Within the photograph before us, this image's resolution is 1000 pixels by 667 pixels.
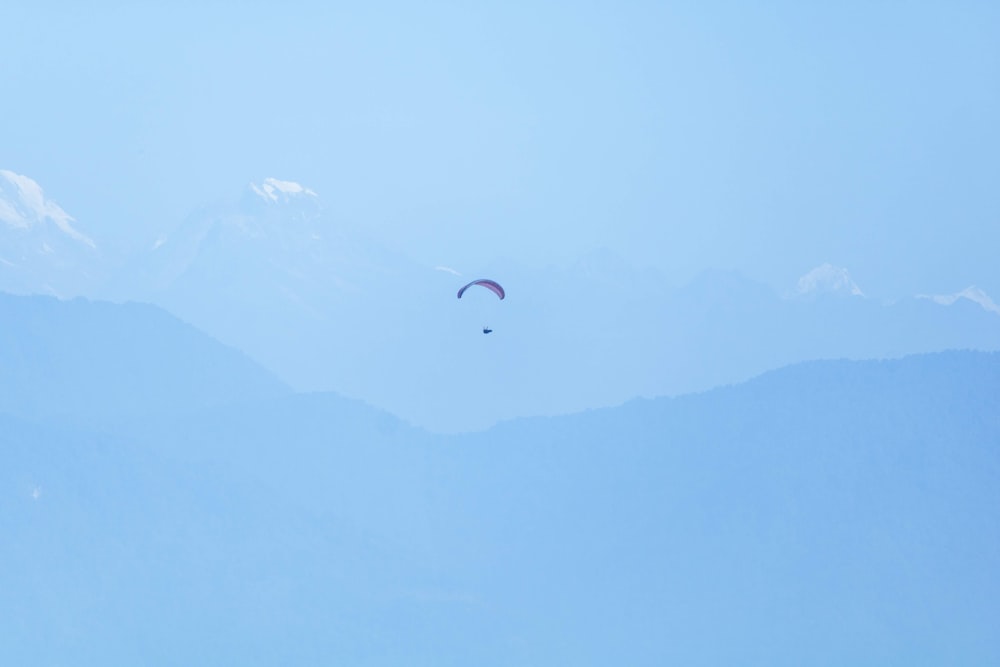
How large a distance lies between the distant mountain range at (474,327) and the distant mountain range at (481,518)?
1.80 ft

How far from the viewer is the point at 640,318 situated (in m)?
33.9

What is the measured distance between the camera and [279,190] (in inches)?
1244

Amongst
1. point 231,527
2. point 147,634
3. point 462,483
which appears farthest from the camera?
point 462,483

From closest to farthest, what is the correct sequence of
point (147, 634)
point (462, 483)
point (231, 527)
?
1. point (147, 634)
2. point (231, 527)
3. point (462, 483)

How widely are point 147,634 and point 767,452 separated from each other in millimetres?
14671

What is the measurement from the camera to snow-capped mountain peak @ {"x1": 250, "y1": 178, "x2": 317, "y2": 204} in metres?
31.1

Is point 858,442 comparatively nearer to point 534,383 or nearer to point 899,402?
point 899,402

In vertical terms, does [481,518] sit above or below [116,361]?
below

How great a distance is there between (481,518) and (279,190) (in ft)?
29.9

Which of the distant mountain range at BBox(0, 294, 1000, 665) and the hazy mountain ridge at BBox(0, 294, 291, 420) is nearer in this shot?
the distant mountain range at BBox(0, 294, 1000, 665)

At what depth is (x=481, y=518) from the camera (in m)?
31.5

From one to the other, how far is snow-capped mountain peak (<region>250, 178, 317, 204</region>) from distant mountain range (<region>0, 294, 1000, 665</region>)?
3.77 metres

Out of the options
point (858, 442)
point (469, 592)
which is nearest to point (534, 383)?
point (469, 592)

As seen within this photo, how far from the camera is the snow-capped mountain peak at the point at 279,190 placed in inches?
1225
